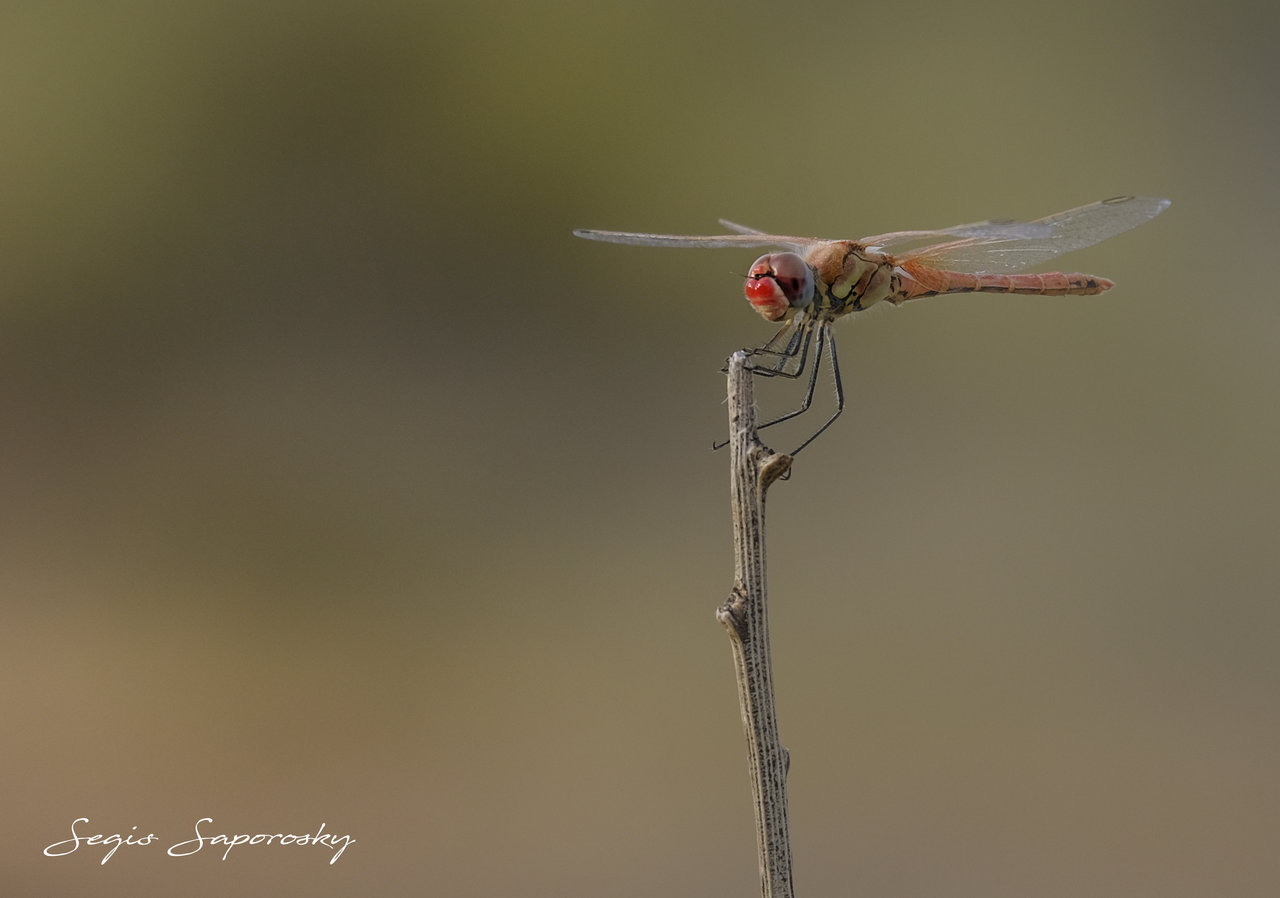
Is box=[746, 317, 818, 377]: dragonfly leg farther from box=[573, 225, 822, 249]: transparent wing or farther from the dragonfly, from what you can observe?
box=[573, 225, 822, 249]: transparent wing

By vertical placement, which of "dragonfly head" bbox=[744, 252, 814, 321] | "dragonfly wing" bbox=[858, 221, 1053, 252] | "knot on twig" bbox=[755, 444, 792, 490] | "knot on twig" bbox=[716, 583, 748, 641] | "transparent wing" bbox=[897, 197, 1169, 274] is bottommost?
"knot on twig" bbox=[716, 583, 748, 641]

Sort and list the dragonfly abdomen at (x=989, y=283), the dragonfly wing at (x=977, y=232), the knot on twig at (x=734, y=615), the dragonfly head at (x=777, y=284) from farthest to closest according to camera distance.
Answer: the dragonfly abdomen at (x=989, y=283), the dragonfly wing at (x=977, y=232), the dragonfly head at (x=777, y=284), the knot on twig at (x=734, y=615)

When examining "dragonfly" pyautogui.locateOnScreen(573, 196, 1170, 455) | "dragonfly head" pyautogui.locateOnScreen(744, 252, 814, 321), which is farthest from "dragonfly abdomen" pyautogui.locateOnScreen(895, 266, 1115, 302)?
"dragonfly head" pyautogui.locateOnScreen(744, 252, 814, 321)

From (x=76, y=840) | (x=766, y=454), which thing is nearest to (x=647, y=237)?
(x=766, y=454)

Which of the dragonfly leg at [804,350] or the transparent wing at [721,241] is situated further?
the transparent wing at [721,241]

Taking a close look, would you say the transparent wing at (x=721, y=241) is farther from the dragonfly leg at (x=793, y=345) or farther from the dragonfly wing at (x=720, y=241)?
the dragonfly leg at (x=793, y=345)

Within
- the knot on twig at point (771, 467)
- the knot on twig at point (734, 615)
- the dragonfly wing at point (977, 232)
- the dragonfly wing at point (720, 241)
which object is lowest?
the knot on twig at point (734, 615)

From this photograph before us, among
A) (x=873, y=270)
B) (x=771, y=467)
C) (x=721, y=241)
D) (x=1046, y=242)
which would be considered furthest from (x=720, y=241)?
(x=771, y=467)

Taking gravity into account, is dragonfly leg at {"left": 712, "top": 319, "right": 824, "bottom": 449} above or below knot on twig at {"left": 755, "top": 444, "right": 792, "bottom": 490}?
above

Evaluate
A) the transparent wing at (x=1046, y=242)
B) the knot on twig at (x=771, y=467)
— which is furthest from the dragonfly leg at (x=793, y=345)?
the knot on twig at (x=771, y=467)
